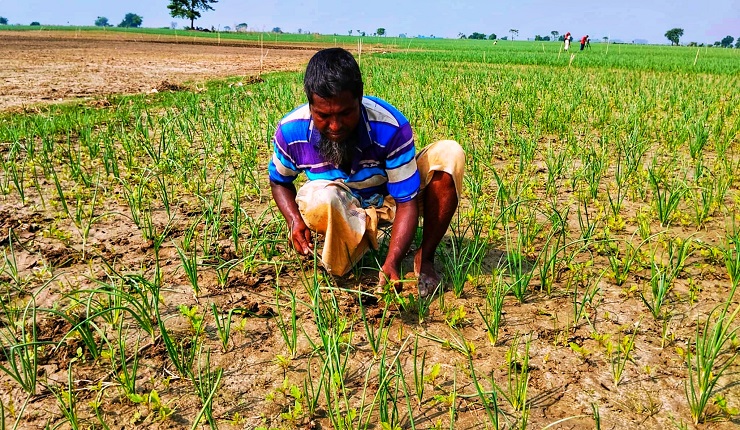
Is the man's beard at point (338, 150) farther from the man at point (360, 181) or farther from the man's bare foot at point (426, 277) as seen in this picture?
the man's bare foot at point (426, 277)

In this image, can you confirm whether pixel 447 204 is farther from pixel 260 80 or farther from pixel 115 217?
pixel 260 80

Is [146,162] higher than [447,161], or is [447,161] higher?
[447,161]

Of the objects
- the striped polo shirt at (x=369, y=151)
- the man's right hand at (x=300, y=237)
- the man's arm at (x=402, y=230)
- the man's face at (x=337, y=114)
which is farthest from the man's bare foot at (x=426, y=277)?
the man's face at (x=337, y=114)

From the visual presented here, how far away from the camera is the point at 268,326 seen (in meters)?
2.04

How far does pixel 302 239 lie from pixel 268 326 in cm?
44

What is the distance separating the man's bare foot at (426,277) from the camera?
2180 mm

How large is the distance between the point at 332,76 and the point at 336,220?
649mm

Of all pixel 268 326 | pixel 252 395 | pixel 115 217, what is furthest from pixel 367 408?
pixel 115 217

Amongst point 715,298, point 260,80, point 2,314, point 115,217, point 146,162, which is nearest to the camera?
point 2,314

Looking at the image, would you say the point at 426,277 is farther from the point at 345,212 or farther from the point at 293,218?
the point at 293,218

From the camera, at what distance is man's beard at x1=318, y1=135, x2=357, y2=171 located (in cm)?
206

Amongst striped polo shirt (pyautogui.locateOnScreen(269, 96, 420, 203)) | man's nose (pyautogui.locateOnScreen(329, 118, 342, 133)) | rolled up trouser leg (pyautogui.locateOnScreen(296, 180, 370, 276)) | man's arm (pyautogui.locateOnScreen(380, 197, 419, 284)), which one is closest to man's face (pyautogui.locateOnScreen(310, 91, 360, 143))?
man's nose (pyautogui.locateOnScreen(329, 118, 342, 133))

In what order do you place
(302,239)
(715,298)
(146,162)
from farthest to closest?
1. (146,162)
2. (302,239)
3. (715,298)

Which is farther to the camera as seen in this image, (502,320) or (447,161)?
(447,161)
